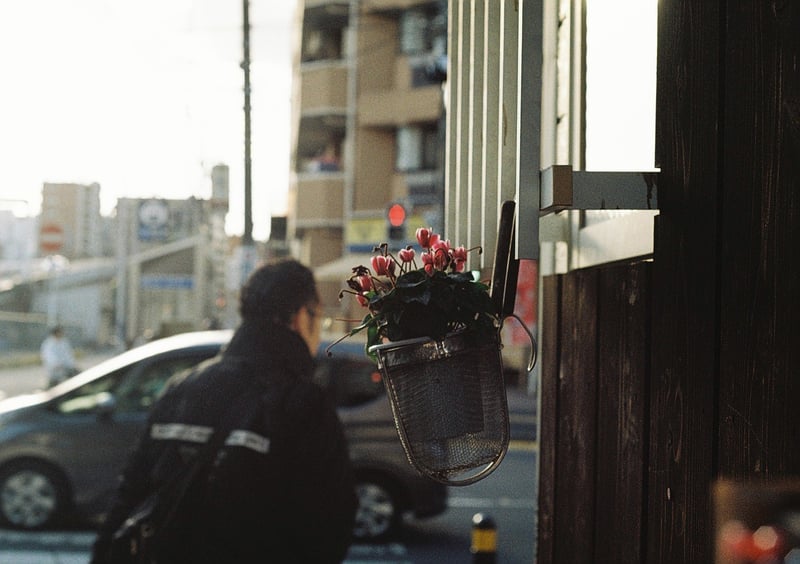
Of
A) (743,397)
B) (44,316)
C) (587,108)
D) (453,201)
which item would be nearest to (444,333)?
(743,397)

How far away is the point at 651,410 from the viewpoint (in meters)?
1.99

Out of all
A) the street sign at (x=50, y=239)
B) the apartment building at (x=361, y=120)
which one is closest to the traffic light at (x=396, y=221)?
the street sign at (x=50, y=239)

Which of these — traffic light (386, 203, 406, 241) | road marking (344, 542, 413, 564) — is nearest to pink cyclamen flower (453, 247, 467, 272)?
road marking (344, 542, 413, 564)

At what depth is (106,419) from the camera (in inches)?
379

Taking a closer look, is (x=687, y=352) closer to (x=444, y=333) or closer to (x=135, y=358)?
(x=444, y=333)

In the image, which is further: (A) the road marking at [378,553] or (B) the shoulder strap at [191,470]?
(A) the road marking at [378,553]

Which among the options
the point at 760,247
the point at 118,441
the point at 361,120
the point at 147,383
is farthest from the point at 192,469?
the point at 361,120

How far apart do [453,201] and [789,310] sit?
1.76 m

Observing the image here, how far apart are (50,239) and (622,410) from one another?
21.6 m

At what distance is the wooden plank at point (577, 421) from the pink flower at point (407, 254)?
2.28 ft

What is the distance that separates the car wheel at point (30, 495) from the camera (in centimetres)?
973

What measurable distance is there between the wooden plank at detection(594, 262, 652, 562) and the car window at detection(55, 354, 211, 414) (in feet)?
24.6

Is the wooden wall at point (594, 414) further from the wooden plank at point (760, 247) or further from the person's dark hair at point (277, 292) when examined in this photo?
the person's dark hair at point (277, 292)

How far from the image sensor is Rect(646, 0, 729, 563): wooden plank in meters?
1.69
